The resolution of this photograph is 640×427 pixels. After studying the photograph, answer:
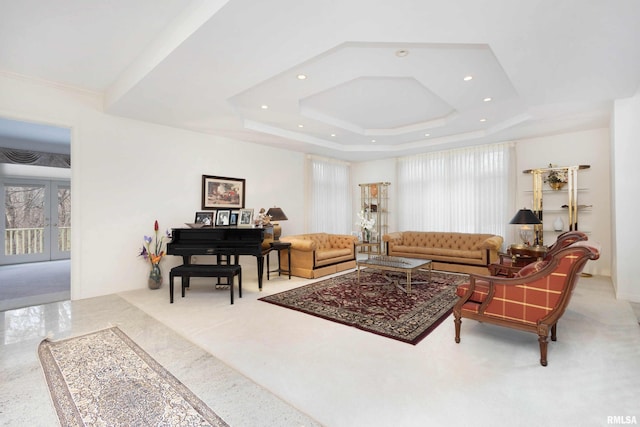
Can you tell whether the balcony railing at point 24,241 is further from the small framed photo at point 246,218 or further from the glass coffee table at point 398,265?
the glass coffee table at point 398,265

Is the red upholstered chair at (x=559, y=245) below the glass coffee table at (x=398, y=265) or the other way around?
the other way around

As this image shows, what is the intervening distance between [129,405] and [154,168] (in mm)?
3967

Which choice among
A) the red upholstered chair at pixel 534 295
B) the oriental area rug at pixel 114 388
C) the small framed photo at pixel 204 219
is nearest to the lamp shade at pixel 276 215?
the small framed photo at pixel 204 219

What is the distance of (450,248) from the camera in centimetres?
647

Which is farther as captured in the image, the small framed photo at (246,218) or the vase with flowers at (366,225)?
the vase with flowers at (366,225)

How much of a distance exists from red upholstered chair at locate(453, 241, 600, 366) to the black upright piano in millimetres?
2965

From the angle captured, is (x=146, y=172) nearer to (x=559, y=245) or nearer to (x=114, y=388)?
(x=114, y=388)

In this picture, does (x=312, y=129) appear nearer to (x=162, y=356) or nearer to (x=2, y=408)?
(x=162, y=356)

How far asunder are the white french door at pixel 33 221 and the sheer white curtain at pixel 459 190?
29.7 feet

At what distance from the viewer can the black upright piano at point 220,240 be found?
4449mm

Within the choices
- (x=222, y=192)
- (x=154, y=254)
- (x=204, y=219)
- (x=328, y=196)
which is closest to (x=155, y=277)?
(x=154, y=254)

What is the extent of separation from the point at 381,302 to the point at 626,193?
378 cm

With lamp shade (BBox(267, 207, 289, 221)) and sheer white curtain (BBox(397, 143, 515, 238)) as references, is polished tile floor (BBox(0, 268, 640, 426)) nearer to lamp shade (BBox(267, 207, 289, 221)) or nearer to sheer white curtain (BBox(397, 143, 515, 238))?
lamp shade (BBox(267, 207, 289, 221))

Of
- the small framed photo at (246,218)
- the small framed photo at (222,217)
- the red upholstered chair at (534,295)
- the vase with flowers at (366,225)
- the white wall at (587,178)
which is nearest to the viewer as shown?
the red upholstered chair at (534,295)
